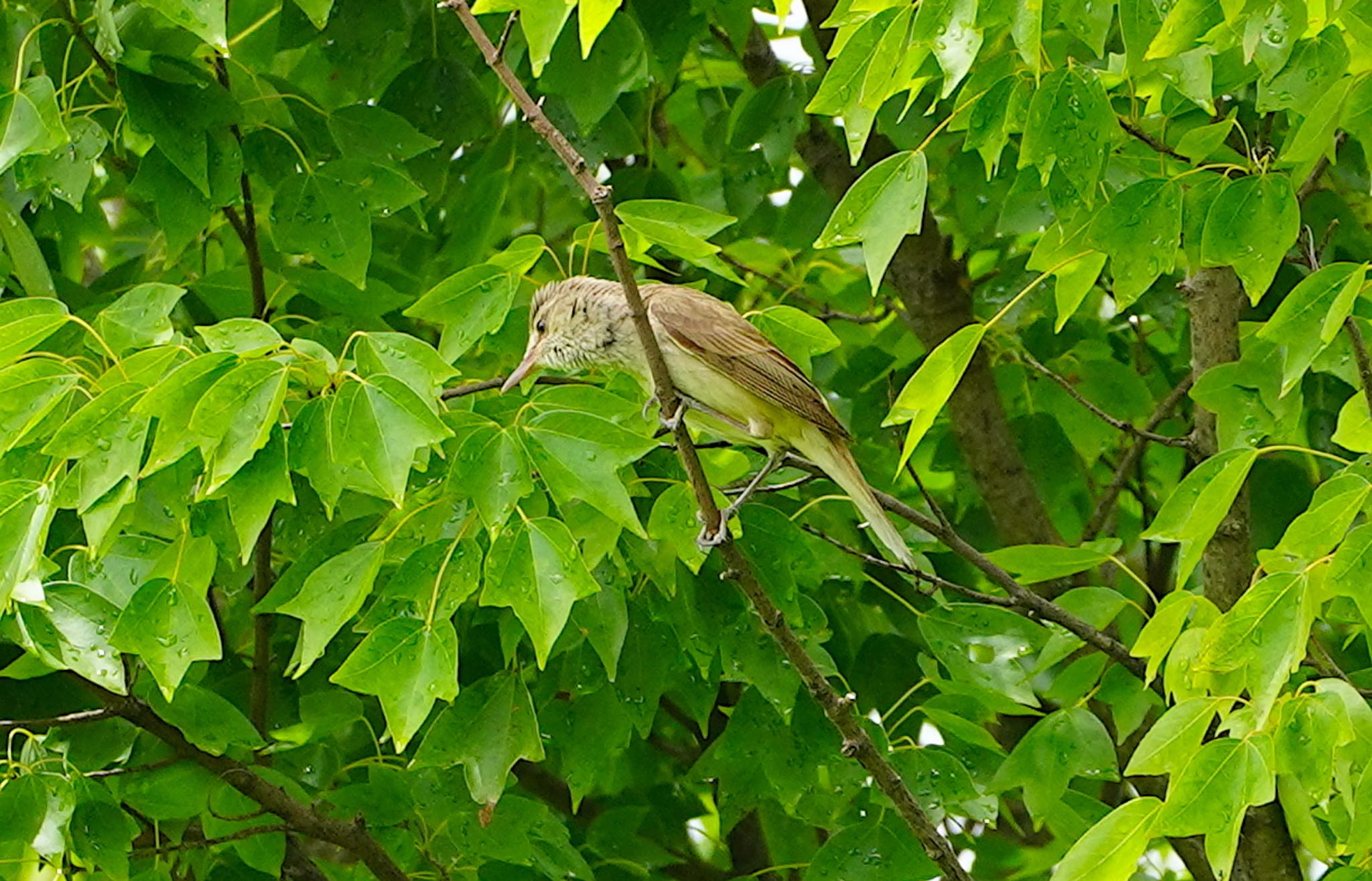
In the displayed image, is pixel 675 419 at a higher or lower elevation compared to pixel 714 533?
higher

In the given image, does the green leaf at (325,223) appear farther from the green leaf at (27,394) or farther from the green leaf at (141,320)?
the green leaf at (27,394)

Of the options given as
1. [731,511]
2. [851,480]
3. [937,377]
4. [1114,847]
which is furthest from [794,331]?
[1114,847]

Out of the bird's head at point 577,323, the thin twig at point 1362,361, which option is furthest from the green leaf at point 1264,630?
the bird's head at point 577,323

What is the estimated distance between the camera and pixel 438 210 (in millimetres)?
5016

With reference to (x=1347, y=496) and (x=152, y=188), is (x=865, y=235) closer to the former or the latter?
(x=1347, y=496)

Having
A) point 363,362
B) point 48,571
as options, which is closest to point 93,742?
point 48,571

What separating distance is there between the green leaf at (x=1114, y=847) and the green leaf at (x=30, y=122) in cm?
227

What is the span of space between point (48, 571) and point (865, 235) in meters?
1.56

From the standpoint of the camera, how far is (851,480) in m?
3.92

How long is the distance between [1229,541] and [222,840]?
2.58m

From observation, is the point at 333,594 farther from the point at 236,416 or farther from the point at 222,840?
the point at 222,840

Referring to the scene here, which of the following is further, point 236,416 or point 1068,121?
point 1068,121

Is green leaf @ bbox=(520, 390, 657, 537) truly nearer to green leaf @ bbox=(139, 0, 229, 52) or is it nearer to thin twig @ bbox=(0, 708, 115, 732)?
green leaf @ bbox=(139, 0, 229, 52)

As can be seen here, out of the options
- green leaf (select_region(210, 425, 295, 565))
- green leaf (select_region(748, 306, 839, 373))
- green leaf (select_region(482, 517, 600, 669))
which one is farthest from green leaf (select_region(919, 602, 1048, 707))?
green leaf (select_region(210, 425, 295, 565))
